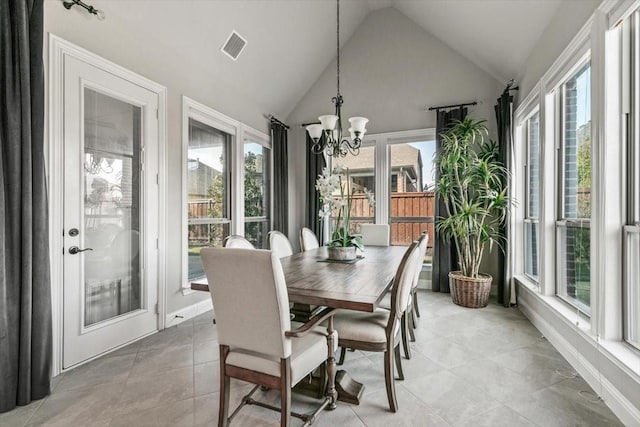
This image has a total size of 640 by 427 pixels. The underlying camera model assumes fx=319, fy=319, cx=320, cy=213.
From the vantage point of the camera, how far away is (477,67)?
446 centimetres

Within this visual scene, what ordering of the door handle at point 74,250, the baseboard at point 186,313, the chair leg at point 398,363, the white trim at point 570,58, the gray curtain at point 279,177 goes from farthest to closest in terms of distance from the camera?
the gray curtain at point 279,177 → the baseboard at point 186,313 → the door handle at point 74,250 → the white trim at point 570,58 → the chair leg at point 398,363

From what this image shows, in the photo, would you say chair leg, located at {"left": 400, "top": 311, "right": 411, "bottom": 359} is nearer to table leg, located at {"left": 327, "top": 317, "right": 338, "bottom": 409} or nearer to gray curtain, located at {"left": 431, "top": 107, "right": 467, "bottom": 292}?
table leg, located at {"left": 327, "top": 317, "right": 338, "bottom": 409}

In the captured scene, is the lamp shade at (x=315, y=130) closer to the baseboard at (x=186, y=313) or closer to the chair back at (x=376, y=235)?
the chair back at (x=376, y=235)

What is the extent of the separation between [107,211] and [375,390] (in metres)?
2.48

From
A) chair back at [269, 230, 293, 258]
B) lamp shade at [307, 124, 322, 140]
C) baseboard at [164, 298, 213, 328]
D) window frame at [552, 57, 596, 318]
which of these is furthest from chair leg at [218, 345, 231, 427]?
window frame at [552, 57, 596, 318]

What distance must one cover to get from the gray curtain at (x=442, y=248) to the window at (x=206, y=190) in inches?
114

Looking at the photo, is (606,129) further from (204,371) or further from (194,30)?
(194,30)

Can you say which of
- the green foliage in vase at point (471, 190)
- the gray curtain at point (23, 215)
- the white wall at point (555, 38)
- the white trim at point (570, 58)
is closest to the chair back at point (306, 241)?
the green foliage in vase at point (471, 190)

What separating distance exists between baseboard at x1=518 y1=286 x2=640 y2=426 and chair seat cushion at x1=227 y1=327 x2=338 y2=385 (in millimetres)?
1628

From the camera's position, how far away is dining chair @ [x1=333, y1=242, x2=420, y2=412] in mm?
1792

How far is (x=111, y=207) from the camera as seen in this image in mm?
2680

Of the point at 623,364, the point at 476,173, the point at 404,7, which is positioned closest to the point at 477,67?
the point at 404,7

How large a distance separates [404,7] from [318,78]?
1621mm

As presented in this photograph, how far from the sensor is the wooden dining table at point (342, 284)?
1577mm
